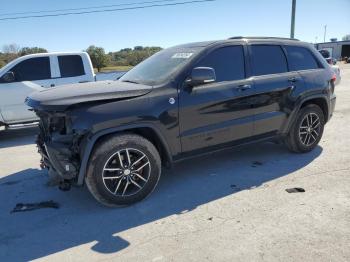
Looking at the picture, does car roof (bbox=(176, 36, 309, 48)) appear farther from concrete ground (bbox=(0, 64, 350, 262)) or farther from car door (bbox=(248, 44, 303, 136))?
concrete ground (bbox=(0, 64, 350, 262))

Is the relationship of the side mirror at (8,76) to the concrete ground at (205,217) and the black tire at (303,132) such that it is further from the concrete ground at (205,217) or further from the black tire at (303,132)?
the black tire at (303,132)

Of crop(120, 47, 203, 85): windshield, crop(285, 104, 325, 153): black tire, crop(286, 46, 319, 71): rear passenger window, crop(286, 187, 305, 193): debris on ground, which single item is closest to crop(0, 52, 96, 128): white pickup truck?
crop(120, 47, 203, 85): windshield

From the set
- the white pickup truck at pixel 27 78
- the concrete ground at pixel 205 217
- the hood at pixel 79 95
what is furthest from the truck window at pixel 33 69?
the hood at pixel 79 95

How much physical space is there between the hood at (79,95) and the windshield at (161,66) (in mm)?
318

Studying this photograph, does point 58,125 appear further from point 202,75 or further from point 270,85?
point 270,85

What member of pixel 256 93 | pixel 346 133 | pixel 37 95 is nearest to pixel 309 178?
pixel 256 93

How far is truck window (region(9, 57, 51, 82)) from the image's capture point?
350 inches

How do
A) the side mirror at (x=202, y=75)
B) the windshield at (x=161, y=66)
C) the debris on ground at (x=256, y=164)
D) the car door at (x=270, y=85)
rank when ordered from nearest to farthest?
the side mirror at (x=202, y=75) < the windshield at (x=161, y=66) < the car door at (x=270, y=85) < the debris on ground at (x=256, y=164)

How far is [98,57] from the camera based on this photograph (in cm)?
2389

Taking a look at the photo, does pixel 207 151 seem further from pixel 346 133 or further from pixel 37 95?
pixel 346 133

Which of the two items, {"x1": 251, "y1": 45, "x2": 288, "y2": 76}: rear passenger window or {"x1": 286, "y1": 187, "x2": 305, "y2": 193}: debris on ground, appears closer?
{"x1": 286, "y1": 187, "x2": 305, "y2": 193}: debris on ground

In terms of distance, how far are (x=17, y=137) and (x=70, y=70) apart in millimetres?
2122

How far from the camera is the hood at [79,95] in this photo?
3992mm

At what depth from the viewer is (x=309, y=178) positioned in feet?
16.6
